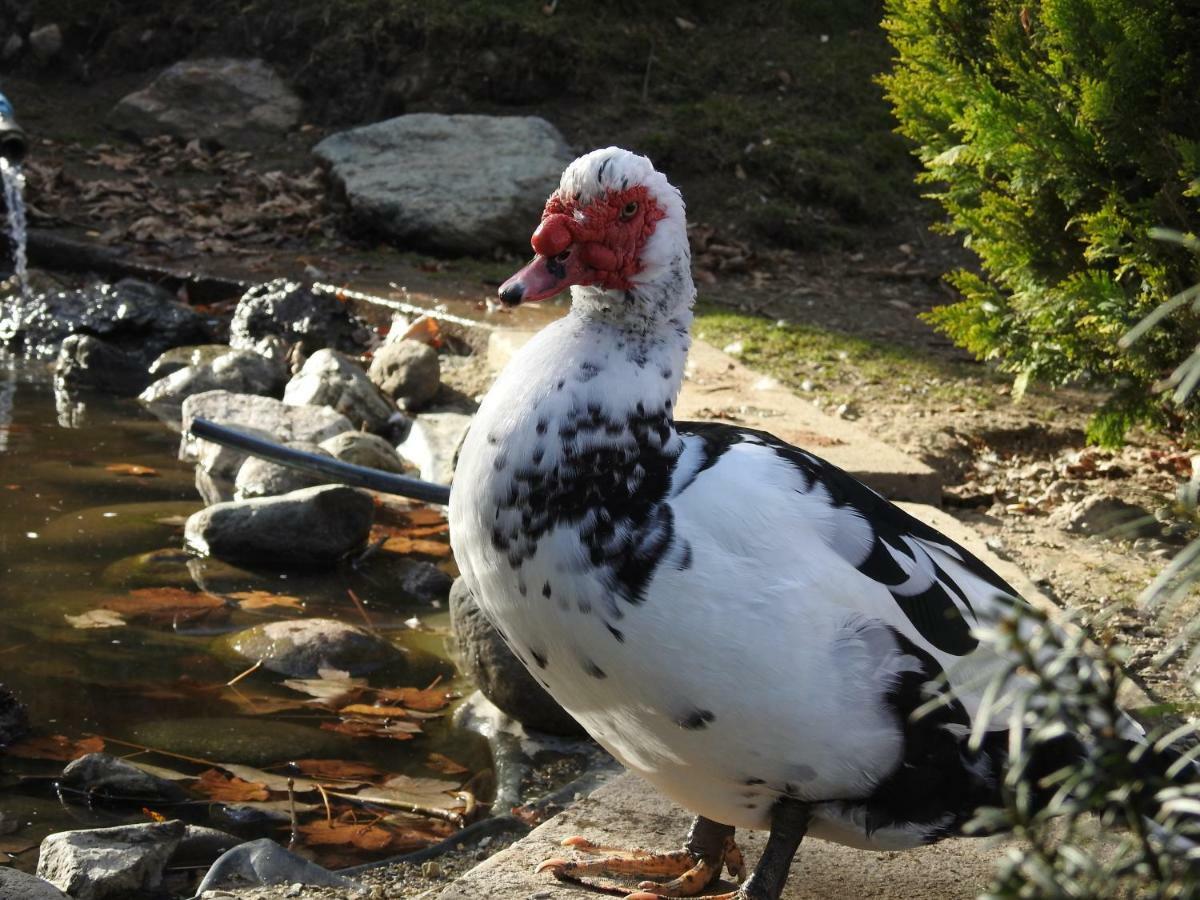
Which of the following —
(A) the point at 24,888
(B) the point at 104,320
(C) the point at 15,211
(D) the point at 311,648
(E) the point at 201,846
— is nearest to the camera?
(A) the point at 24,888

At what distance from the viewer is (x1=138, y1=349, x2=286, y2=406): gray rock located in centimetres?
627

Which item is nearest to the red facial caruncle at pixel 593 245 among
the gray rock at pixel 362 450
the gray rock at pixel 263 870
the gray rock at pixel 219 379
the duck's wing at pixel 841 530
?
the duck's wing at pixel 841 530

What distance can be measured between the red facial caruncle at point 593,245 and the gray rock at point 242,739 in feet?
5.29

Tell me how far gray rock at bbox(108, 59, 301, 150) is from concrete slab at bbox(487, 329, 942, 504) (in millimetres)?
4692

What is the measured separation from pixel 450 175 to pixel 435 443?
124 inches

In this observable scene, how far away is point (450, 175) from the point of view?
809cm

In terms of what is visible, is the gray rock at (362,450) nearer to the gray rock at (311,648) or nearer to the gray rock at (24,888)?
the gray rock at (311,648)

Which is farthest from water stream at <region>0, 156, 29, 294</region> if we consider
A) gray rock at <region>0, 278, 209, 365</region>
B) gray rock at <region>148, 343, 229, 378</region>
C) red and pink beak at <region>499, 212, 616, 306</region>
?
red and pink beak at <region>499, 212, 616, 306</region>

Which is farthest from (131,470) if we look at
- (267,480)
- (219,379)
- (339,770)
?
(339,770)

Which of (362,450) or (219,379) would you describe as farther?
(219,379)

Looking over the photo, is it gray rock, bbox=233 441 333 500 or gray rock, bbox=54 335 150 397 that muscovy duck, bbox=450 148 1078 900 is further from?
gray rock, bbox=54 335 150 397

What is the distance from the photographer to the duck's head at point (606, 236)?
87.4 inches

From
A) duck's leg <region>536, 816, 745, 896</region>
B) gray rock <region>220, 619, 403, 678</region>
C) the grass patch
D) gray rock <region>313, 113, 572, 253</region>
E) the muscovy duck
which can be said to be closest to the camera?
the muscovy duck

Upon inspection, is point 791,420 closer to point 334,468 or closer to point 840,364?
point 840,364
